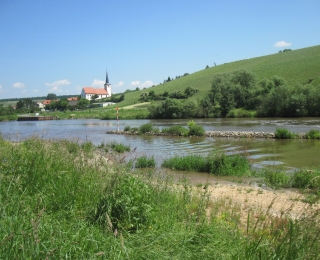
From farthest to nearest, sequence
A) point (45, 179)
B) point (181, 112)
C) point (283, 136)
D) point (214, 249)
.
Result: point (181, 112)
point (283, 136)
point (45, 179)
point (214, 249)

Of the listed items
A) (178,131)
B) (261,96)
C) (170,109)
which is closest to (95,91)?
(170,109)

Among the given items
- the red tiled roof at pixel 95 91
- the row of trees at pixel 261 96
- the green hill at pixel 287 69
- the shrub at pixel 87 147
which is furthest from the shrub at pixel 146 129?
the red tiled roof at pixel 95 91

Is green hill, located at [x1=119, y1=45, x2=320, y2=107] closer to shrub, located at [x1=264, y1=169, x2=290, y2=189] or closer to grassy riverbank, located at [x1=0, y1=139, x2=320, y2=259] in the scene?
shrub, located at [x1=264, y1=169, x2=290, y2=189]

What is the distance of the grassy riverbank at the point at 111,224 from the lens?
116 inches

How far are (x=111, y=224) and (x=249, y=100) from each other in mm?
65795

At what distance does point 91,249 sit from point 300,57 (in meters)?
107

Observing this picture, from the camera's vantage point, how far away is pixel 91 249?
123 inches

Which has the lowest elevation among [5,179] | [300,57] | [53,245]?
[53,245]

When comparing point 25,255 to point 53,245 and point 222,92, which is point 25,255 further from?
point 222,92

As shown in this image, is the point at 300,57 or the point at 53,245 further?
the point at 300,57

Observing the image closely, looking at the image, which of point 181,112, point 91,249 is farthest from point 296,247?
point 181,112

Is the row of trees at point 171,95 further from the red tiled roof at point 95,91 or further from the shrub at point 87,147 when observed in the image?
the shrub at point 87,147

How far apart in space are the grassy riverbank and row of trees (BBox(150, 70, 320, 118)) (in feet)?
179

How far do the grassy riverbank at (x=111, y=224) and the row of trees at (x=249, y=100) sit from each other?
54407 mm
